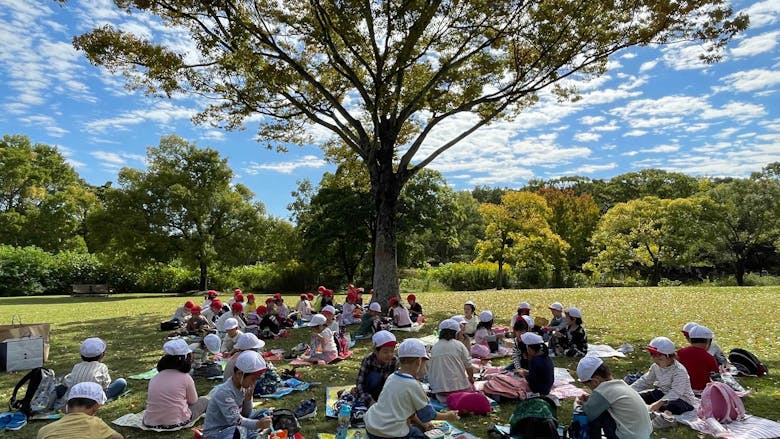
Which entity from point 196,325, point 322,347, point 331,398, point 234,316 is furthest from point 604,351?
point 196,325

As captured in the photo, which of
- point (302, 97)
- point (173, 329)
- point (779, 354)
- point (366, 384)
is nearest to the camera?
point (366, 384)

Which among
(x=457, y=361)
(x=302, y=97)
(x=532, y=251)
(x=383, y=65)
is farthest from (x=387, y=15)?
(x=532, y=251)

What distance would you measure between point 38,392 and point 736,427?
384 inches

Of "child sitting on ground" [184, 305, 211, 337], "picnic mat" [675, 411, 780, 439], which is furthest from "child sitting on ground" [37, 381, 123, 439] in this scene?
"child sitting on ground" [184, 305, 211, 337]

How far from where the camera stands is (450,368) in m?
7.14

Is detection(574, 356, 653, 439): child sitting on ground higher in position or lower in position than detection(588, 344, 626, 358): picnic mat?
higher

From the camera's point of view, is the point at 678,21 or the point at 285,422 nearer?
the point at 285,422

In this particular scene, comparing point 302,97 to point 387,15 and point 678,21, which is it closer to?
point 387,15

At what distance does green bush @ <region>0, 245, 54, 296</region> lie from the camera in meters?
35.4

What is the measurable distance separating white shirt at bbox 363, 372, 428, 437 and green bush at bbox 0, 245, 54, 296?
41.6 metres

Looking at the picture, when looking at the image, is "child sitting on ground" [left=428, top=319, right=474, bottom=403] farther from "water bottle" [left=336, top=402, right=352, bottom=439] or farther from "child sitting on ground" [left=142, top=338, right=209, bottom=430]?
"child sitting on ground" [left=142, top=338, right=209, bottom=430]

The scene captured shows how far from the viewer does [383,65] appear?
15273mm

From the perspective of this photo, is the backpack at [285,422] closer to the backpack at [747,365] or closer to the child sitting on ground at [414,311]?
the backpack at [747,365]

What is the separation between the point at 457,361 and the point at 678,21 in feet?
41.6
